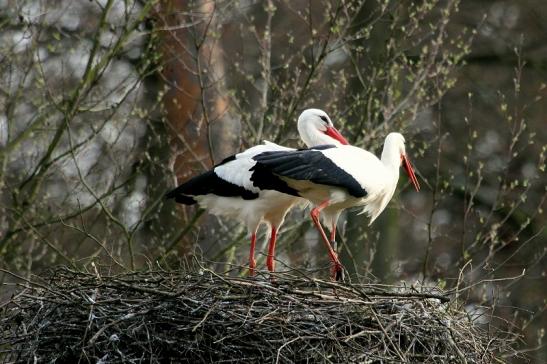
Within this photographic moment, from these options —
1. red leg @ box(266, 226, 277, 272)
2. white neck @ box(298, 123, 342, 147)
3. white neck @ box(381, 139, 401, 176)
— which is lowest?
red leg @ box(266, 226, 277, 272)

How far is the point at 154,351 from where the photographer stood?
9156 mm

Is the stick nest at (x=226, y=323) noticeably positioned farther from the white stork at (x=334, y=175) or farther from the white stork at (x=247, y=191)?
the white stork at (x=247, y=191)

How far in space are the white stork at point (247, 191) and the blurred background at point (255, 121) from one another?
1.35 ft

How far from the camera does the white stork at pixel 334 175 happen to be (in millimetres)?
10594

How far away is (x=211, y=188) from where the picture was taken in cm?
1201

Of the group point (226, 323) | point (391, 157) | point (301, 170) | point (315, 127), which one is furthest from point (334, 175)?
point (226, 323)

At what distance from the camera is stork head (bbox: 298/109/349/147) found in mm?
12266

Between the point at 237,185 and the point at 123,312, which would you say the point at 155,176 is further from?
the point at 123,312

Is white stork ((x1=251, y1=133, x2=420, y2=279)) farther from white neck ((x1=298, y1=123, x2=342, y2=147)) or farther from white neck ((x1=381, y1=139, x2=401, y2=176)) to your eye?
white neck ((x1=298, y1=123, x2=342, y2=147))

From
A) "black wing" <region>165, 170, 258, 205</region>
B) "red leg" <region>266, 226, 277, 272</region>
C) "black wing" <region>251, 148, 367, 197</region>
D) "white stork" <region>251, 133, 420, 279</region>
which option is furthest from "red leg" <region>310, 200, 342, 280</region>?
"black wing" <region>165, 170, 258, 205</region>

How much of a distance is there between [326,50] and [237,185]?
2327 millimetres

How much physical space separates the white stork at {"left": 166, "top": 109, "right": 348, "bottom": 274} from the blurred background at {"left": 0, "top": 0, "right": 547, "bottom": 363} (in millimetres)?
413

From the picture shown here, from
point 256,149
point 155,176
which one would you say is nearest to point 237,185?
point 256,149

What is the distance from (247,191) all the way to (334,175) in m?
1.30
